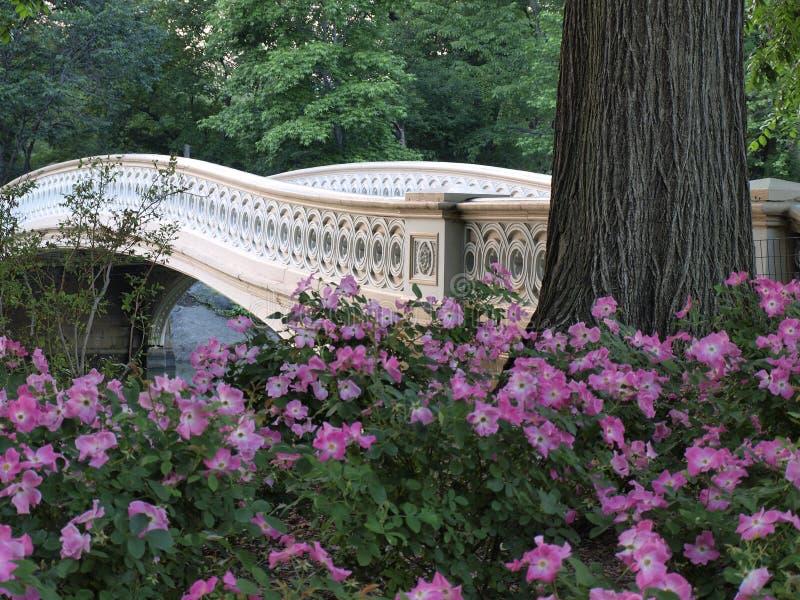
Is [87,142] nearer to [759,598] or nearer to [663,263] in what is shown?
Result: [663,263]

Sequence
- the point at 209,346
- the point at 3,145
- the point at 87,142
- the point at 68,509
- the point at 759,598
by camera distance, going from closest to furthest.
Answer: the point at 759,598, the point at 68,509, the point at 209,346, the point at 3,145, the point at 87,142

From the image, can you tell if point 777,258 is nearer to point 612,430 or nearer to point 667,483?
point 612,430

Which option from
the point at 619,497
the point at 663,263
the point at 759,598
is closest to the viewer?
the point at 759,598

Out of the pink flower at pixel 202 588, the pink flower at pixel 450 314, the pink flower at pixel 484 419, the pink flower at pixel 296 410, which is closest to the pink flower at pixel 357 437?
the pink flower at pixel 484 419

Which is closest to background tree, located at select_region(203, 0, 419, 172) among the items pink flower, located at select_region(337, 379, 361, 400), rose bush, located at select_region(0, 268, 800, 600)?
rose bush, located at select_region(0, 268, 800, 600)

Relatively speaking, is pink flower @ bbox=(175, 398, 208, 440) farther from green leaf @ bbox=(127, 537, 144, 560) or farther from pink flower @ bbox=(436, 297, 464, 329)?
pink flower @ bbox=(436, 297, 464, 329)

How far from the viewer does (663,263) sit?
14.1 ft

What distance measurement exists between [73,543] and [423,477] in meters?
0.92

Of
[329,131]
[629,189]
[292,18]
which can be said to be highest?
[292,18]

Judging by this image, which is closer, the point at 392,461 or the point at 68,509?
the point at 68,509

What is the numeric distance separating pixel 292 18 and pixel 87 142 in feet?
34.4

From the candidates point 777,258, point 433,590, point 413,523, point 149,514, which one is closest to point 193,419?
point 149,514

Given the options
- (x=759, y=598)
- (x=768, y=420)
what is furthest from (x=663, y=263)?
(x=759, y=598)

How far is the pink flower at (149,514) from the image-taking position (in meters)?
2.03
